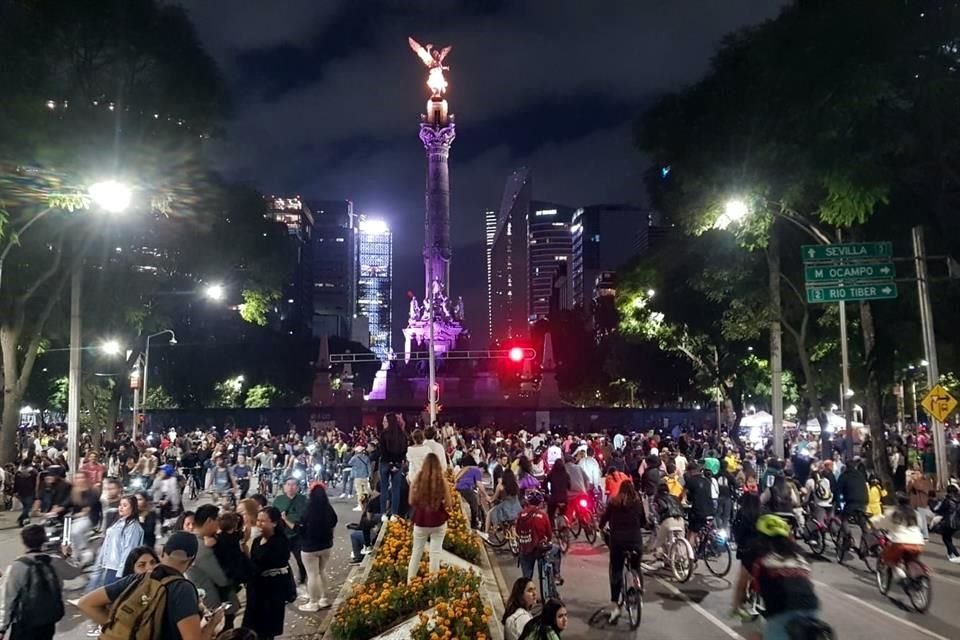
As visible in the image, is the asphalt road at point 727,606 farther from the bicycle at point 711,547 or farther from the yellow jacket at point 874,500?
the yellow jacket at point 874,500

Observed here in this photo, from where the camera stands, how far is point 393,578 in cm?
964

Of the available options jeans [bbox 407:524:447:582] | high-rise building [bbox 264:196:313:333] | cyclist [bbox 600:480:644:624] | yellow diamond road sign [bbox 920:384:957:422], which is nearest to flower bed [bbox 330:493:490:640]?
jeans [bbox 407:524:447:582]

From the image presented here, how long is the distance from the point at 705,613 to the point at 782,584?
201 inches

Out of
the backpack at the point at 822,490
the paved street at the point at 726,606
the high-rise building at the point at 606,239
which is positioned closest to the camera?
the paved street at the point at 726,606

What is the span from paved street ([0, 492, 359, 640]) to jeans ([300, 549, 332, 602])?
0.82 feet

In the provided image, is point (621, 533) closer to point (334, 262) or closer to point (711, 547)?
point (711, 547)

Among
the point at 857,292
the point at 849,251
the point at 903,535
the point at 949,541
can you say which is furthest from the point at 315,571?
the point at 849,251

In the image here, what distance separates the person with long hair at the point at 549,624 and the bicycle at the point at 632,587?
436 centimetres

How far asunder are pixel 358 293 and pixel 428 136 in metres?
119

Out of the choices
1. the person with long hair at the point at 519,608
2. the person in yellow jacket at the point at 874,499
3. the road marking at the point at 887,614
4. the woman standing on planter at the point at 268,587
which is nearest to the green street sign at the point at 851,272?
the person in yellow jacket at the point at 874,499

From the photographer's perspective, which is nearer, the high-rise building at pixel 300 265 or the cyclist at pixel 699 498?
the cyclist at pixel 699 498

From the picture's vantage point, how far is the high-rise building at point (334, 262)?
545 feet

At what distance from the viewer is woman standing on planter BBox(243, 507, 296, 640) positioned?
735 centimetres

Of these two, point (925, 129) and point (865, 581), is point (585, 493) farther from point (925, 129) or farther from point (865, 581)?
point (925, 129)
